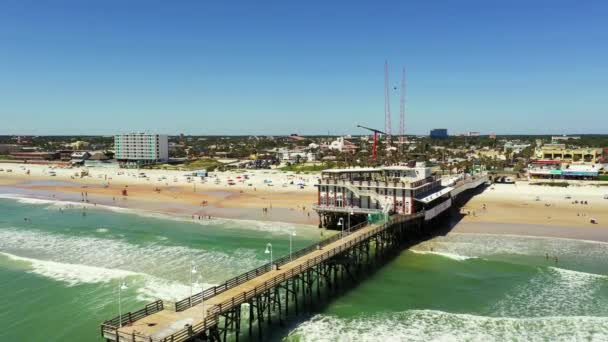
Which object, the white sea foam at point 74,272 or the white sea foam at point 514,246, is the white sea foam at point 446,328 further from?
the white sea foam at point 74,272

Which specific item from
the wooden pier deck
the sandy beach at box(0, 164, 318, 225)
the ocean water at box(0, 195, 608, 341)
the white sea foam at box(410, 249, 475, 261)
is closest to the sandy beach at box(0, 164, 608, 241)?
the sandy beach at box(0, 164, 318, 225)

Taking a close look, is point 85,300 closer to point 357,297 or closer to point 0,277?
point 0,277

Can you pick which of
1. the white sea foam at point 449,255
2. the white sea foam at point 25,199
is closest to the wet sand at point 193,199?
the white sea foam at point 25,199

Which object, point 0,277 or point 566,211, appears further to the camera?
point 566,211

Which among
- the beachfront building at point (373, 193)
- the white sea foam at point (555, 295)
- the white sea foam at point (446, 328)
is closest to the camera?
the white sea foam at point (446, 328)

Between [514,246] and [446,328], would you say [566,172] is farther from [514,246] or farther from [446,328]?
[446,328]

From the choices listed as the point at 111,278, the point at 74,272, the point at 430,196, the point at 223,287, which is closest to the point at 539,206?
the point at 430,196

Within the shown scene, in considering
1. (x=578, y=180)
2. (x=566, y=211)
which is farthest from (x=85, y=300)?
(x=578, y=180)
